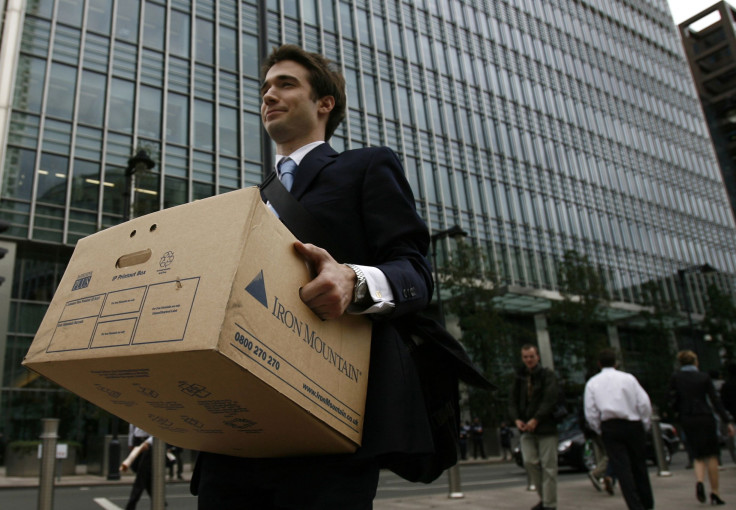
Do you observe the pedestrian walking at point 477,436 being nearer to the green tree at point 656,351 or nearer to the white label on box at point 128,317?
the green tree at point 656,351

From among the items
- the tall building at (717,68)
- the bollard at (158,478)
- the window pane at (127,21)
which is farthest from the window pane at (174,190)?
the tall building at (717,68)

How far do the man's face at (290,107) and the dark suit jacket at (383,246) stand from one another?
0.15m

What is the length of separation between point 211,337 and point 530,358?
6578 millimetres

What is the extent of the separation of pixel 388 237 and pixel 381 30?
34.8m

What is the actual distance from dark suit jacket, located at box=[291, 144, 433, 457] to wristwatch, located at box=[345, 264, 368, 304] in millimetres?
91

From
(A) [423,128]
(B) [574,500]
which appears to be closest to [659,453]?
(B) [574,500]

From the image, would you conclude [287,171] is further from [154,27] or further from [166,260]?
[154,27]

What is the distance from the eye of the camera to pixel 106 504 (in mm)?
9250

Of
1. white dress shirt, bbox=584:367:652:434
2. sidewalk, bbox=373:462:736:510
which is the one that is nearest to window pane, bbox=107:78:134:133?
sidewalk, bbox=373:462:736:510

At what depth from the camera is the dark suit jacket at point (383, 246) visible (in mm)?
1438

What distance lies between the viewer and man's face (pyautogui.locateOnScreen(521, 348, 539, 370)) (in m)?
7.11

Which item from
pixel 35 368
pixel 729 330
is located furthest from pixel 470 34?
pixel 35 368

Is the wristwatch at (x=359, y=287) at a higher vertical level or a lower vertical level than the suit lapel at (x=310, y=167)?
lower

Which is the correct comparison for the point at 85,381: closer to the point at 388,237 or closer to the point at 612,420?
the point at 388,237
